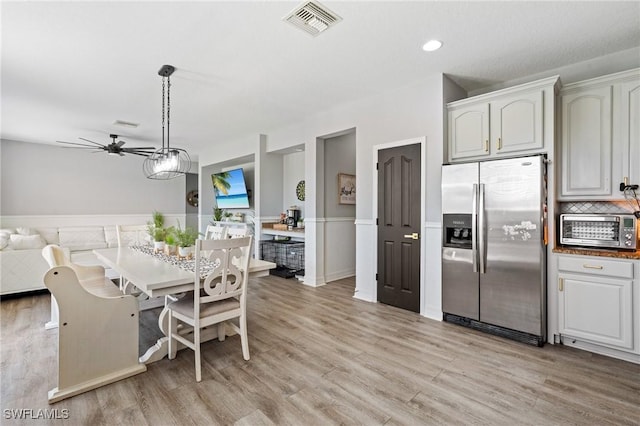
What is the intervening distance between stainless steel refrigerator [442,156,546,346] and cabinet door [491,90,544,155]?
252mm

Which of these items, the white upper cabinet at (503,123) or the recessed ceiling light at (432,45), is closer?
the recessed ceiling light at (432,45)

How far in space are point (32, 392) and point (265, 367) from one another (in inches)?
58.5

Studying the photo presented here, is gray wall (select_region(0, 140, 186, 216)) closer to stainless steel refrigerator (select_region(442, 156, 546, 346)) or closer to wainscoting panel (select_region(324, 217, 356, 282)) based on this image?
wainscoting panel (select_region(324, 217, 356, 282))

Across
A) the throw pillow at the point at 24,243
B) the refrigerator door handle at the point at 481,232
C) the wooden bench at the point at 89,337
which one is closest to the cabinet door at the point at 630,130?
the refrigerator door handle at the point at 481,232

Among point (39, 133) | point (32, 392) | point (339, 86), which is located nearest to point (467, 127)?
point (339, 86)

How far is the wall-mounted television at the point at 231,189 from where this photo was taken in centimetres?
663

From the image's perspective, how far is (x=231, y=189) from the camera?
6922 mm

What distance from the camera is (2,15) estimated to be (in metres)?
2.15

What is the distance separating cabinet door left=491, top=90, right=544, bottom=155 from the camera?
2748 mm

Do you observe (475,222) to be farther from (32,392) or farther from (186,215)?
(186,215)

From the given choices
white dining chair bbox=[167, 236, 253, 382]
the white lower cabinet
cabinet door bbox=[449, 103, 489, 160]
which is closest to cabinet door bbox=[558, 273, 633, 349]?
the white lower cabinet

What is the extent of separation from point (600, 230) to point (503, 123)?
1.25 meters

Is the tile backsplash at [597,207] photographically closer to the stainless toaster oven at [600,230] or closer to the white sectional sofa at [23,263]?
the stainless toaster oven at [600,230]

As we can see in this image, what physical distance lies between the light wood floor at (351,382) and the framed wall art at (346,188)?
250cm
